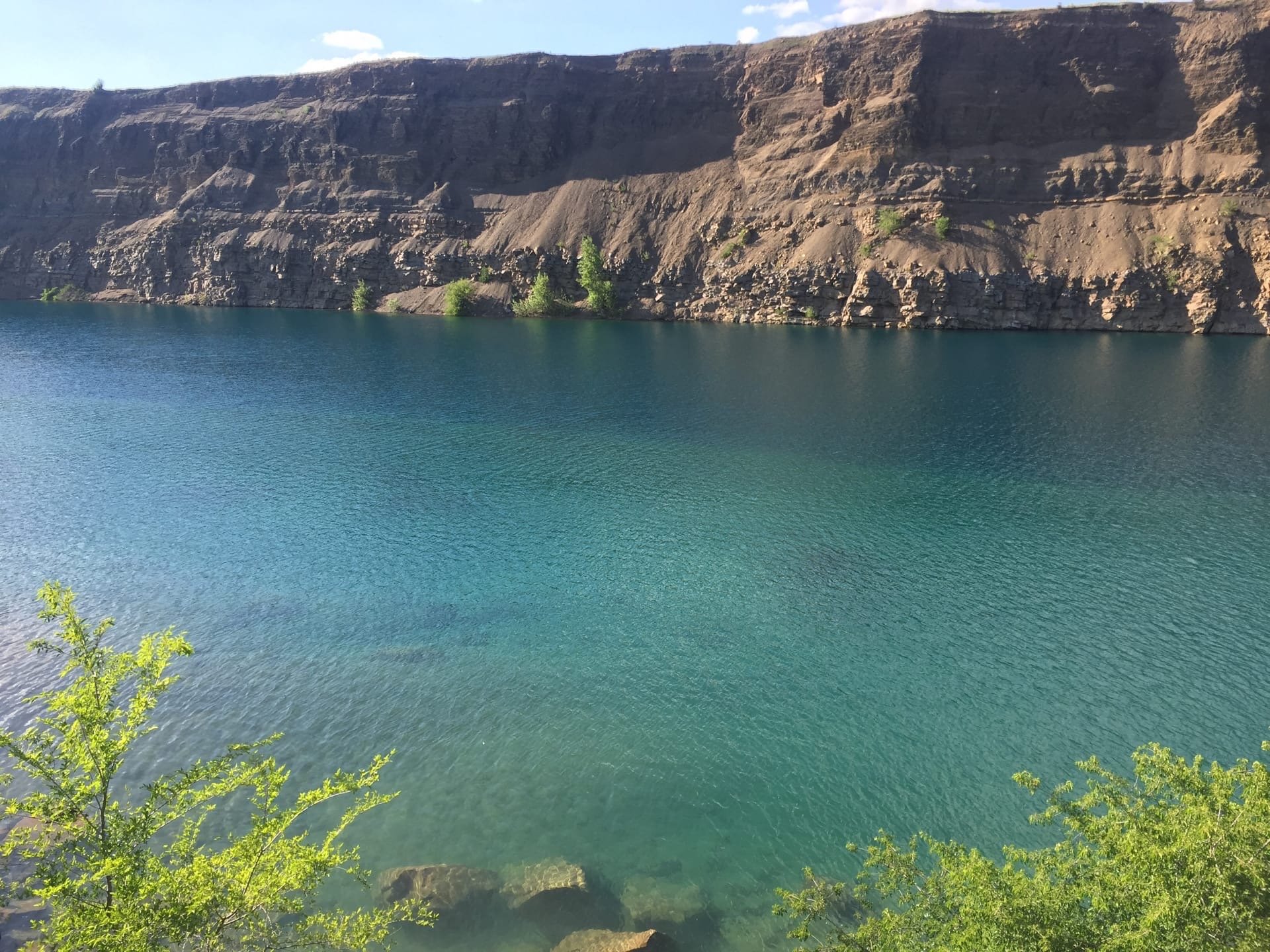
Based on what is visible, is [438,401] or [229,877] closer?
[229,877]

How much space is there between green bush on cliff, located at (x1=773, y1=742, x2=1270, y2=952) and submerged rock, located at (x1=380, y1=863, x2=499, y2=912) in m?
5.87

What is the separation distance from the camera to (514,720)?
20172mm

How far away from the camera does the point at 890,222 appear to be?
90.7 meters

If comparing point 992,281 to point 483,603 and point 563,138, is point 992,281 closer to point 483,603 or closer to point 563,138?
point 563,138

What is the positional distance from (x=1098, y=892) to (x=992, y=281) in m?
87.1

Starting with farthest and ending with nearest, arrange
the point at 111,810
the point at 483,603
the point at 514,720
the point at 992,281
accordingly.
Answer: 1. the point at 992,281
2. the point at 483,603
3. the point at 514,720
4. the point at 111,810

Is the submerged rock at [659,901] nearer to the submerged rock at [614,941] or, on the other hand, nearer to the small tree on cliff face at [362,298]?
the submerged rock at [614,941]

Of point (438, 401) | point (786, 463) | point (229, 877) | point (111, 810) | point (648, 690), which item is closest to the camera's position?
point (229, 877)

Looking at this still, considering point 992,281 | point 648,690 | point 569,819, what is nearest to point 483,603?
point 648,690

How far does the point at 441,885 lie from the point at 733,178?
10521 centimetres

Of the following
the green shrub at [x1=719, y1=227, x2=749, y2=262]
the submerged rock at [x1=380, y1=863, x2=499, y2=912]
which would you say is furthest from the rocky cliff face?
the submerged rock at [x1=380, y1=863, x2=499, y2=912]

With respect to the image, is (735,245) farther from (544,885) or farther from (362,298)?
(544,885)

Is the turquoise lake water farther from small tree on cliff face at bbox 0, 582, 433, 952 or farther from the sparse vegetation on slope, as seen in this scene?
the sparse vegetation on slope

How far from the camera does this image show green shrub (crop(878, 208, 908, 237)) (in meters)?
90.8
